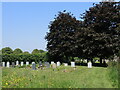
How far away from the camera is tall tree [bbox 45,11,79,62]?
32.1 meters

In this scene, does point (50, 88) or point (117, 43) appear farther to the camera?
point (117, 43)

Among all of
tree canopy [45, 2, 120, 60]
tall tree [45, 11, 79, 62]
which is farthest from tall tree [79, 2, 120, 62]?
tall tree [45, 11, 79, 62]

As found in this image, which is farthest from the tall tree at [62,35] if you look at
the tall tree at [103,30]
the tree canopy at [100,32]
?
the tall tree at [103,30]

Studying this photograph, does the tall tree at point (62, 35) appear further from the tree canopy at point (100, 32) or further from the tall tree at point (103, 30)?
the tall tree at point (103, 30)

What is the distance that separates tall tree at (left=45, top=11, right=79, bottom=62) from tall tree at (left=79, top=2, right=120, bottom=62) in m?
5.68

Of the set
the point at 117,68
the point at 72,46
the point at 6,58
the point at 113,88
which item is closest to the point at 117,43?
the point at 72,46

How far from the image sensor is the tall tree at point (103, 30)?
79.6 ft

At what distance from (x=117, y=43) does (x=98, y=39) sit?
7.23 ft

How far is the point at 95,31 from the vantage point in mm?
25469

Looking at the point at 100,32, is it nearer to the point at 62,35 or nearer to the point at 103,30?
the point at 103,30

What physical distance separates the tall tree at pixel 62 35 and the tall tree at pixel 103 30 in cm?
568

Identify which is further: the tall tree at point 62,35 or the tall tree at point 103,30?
the tall tree at point 62,35

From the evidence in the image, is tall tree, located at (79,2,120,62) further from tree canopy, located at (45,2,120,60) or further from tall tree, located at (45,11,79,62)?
tall tree, located at (45,11,79,62)

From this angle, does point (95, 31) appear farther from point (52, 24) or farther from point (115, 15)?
point (52, 24)
